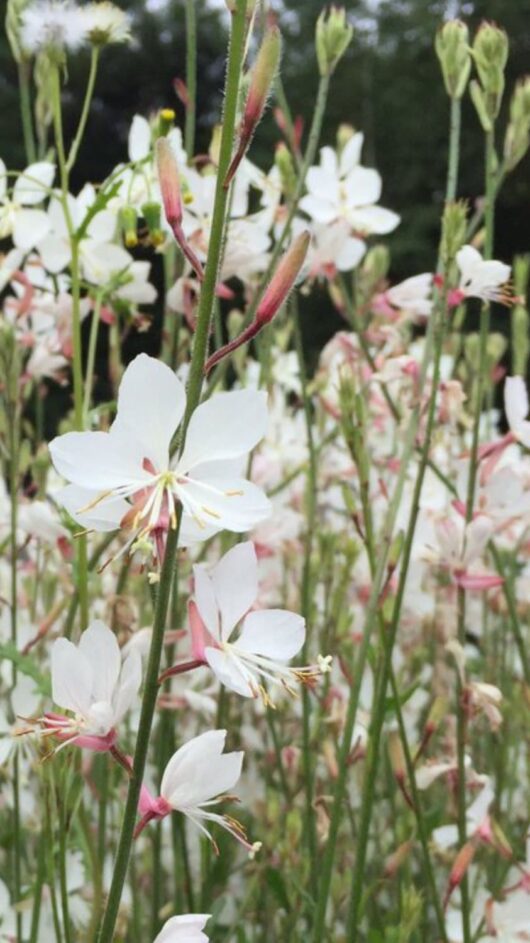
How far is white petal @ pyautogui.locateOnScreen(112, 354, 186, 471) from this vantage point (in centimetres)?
47

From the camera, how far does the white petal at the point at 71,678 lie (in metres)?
0.50

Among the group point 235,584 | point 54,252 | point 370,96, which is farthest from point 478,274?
point 370,96

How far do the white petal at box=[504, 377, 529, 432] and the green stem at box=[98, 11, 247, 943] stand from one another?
0.47 metres

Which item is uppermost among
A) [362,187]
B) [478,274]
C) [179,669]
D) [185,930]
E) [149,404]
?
[362,187]

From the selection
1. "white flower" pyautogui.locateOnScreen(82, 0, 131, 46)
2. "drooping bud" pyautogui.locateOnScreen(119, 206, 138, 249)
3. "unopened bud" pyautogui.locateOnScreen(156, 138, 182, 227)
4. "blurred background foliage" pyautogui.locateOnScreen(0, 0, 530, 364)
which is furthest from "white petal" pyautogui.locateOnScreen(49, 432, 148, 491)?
"blurred background foliage" pyautogui.locateOnScreen(0, 0, 530, 364)

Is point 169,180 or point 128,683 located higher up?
point 169,180

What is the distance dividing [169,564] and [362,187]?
0.70 metres

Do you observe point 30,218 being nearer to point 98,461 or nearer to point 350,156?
point 350,156

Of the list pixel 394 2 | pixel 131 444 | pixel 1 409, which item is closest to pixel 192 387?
pixel 131 444

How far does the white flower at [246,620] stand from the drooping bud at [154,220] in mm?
355

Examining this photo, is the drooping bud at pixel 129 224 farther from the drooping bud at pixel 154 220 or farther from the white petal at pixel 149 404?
the white petal at pixel 149 404

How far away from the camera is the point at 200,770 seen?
1.65 ft

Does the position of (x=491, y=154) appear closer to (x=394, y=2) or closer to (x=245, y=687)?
(x=245, y=687)

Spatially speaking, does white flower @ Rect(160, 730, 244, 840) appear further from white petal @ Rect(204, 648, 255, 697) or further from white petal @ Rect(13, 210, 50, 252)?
white petal @ Rect(13, 210, 50, 252)
